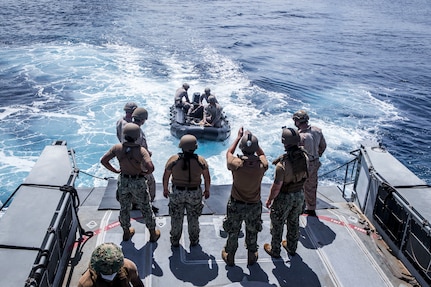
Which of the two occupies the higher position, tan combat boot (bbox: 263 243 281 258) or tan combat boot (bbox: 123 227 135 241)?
tan combat boot (bbox: 123 227 135 241)

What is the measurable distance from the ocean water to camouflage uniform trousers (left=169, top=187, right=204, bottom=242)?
6545 mm

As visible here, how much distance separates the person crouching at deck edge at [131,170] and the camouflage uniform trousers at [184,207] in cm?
40

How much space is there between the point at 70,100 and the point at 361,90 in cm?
1640

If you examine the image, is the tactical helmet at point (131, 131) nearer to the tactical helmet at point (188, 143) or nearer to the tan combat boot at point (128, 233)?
the tactical helmet at point (188, 143)

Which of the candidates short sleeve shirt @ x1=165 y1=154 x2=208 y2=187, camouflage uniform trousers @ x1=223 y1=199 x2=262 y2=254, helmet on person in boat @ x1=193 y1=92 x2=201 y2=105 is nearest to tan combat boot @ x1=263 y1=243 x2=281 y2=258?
camouflage uniform trousers @ x1=223 y1=199 x2=262 y2=254

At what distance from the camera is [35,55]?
24578 millimetres

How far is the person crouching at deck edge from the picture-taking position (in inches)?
217

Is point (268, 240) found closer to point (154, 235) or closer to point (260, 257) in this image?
point (260, 257)

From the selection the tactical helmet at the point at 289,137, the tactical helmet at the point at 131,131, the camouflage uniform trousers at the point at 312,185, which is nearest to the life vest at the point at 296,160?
the tactical helmet at the point at 289,137

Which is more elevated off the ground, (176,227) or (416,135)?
(176,227)

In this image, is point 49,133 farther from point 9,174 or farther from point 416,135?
point 416,135

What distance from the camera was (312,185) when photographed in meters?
7.08

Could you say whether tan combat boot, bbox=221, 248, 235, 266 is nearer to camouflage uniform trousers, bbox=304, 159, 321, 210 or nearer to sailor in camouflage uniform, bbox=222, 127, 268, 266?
sailor in camouflage uniform, bbox=222, 127, 268, 266

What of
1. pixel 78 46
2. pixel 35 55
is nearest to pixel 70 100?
pixel 35 55
